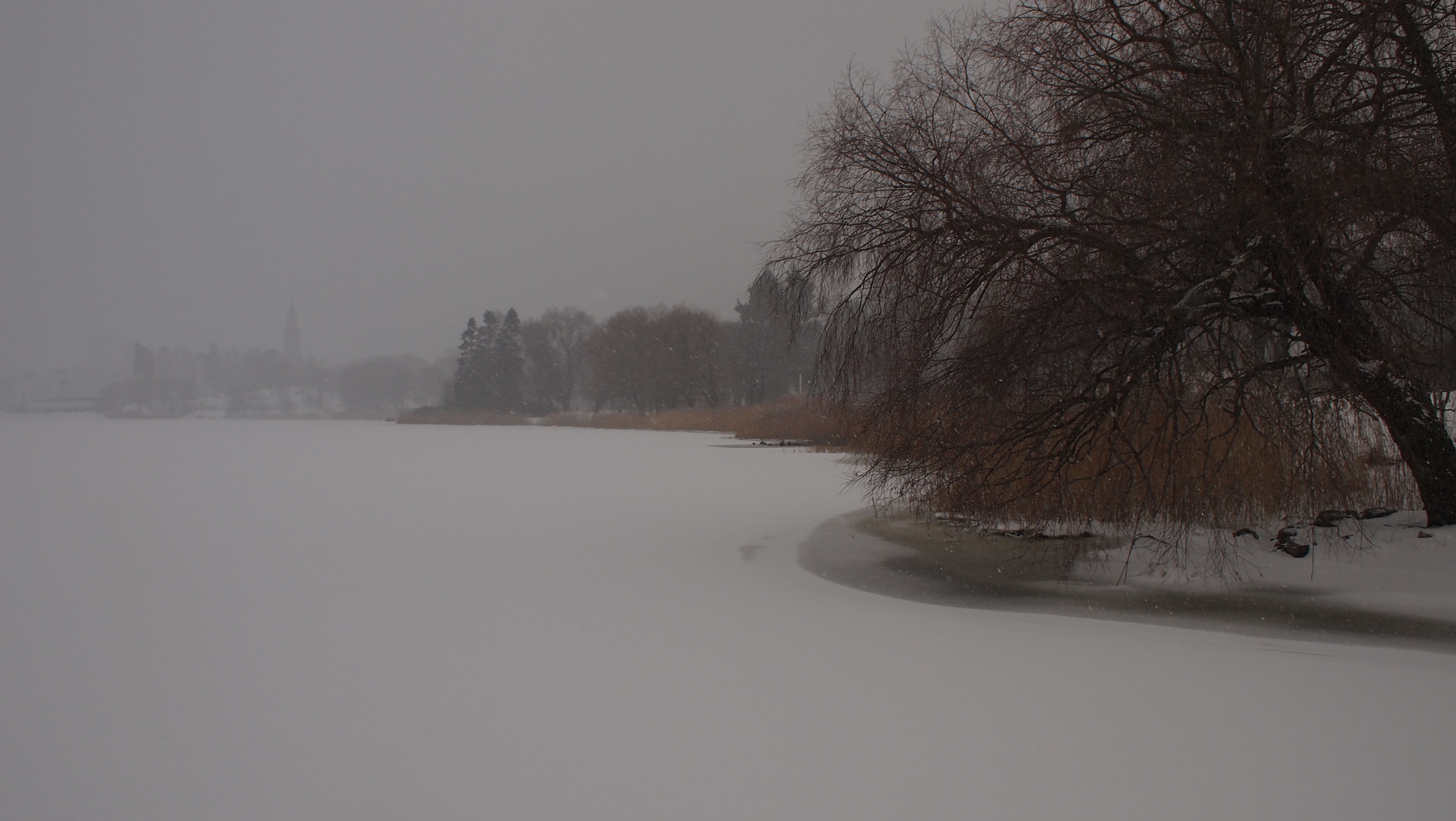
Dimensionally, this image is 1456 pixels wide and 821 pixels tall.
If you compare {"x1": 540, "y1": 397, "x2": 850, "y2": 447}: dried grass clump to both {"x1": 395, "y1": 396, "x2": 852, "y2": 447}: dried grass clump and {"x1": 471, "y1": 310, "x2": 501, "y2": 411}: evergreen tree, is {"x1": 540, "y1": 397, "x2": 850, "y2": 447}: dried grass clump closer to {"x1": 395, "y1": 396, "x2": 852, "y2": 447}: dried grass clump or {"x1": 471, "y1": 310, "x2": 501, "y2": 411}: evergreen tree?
{"x1": 395, "y1": 396, "x2": 852, "y2": 447}: dried grass clump

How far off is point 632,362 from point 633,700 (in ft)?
146

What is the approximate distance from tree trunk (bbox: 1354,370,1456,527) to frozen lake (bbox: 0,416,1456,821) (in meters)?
1.66

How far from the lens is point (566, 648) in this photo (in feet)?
14.2

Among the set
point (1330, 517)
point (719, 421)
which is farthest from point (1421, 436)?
point (719, 421)

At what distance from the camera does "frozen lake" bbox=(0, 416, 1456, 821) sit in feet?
9.00

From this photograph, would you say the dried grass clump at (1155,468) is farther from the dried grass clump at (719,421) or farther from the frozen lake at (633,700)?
the dried grass clump at (719,421)

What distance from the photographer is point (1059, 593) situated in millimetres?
5633

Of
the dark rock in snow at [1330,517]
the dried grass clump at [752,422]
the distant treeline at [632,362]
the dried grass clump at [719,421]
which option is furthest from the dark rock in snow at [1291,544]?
the distant treeline at [632,362]

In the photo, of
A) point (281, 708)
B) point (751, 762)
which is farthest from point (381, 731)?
point (751, 762)

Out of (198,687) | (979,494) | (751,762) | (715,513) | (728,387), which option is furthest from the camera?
(728,387)

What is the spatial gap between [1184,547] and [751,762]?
457 centimetres

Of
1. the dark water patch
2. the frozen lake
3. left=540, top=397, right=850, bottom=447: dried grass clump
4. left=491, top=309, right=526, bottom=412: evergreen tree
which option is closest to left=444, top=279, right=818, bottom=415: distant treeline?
left=491, top=309, right=526, bottom=412: evergreen tree

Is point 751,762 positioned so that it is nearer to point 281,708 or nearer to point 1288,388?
point 281,708

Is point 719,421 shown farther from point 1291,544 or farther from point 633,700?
point 633,700
